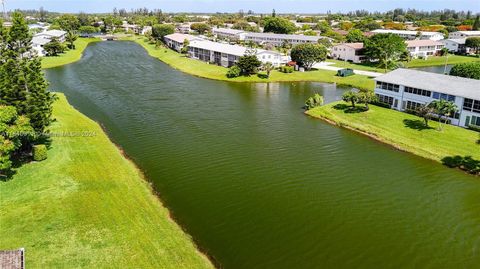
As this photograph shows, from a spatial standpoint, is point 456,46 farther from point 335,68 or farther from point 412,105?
point 412,105

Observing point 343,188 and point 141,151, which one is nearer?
point 343,188

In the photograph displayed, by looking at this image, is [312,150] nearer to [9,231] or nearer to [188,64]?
[9,231]

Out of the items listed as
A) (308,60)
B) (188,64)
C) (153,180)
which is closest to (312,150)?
(153,180)

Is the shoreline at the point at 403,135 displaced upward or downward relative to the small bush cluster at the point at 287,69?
downward

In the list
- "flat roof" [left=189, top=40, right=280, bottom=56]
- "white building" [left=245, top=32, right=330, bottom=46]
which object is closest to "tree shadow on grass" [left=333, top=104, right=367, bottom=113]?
"flat roof" [left=189, top=40, right=280, bottom=56]

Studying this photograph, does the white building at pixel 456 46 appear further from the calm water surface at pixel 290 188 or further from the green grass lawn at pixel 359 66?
the calm water surface at pixel 290 188

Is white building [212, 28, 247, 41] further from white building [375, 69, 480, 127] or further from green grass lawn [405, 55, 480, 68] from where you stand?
white building [375, 69, 480, 127]

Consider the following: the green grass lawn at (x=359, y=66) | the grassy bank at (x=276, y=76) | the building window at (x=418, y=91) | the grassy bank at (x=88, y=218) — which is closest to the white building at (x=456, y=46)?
the green grass lawn at (x=359, y=66)
